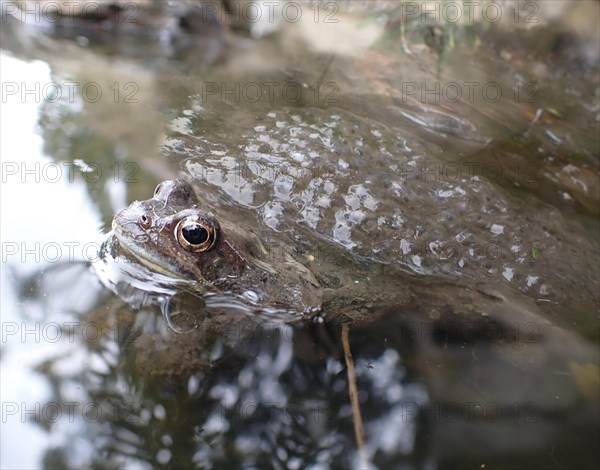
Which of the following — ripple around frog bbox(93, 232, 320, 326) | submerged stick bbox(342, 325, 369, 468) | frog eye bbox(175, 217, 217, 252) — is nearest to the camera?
submerged stick bbox(342, 325, 369, 468)

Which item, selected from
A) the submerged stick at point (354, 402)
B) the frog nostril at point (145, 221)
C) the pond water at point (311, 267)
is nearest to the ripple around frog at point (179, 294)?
the pond water at point (311, 267)

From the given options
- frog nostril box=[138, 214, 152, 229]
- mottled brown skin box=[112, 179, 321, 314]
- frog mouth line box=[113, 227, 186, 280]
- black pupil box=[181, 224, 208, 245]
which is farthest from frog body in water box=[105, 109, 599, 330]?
frog nostril box=[138, 214, 152, 229]

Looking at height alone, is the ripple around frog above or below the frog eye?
below

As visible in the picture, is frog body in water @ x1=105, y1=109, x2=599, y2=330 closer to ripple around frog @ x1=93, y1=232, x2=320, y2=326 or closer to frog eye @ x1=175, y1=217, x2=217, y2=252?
ripple around frog @ x1=93, y1=232, x2=320, y2=326

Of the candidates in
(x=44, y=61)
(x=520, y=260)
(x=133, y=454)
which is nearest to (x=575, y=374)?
(x=520, y=260)

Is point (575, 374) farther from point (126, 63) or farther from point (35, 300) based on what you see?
point (126, 63)

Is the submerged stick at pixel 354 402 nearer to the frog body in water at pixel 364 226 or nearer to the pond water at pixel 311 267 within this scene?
the pond water at pixel 311 267

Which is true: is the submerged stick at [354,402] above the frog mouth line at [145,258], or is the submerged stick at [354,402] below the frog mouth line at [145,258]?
below

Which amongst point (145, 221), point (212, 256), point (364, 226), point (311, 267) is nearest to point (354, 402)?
point (311, 267)
